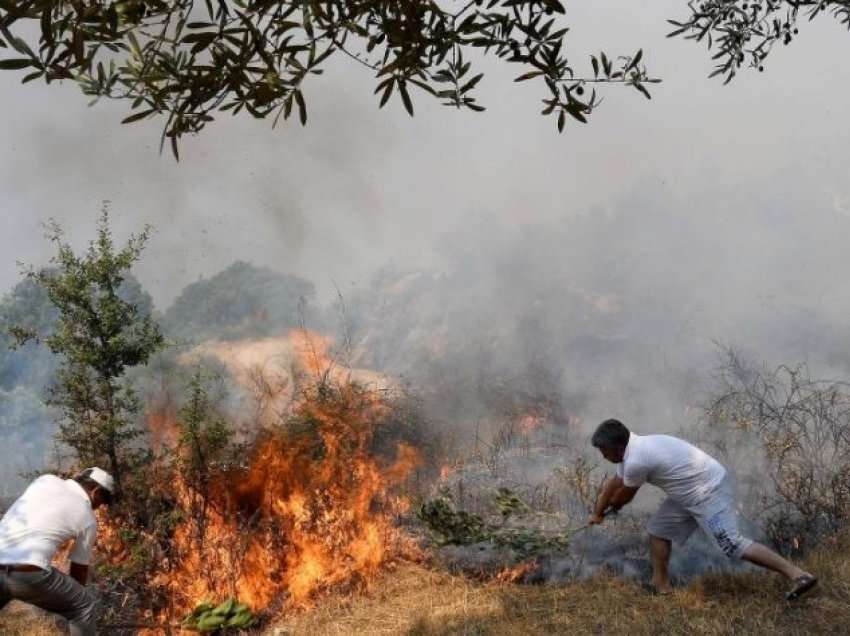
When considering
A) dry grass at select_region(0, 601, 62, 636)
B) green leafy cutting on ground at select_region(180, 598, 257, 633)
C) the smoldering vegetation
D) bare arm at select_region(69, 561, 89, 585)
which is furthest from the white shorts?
dry grass at select_region(0, 601, 62, 636)

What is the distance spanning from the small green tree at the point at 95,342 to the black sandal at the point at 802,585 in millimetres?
6739

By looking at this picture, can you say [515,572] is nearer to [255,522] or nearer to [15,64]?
[255,522]

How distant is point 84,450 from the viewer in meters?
7.84

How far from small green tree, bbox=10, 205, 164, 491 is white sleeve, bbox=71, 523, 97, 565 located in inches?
118

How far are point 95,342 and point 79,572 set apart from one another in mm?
3508

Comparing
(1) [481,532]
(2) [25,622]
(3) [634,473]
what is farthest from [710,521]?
(2) [25,622]

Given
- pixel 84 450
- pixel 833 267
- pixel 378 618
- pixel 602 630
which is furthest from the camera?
pixel 833 267

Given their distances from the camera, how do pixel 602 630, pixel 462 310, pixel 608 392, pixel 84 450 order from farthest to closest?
1. pixel 462 310
2. pixel 608 392
3. pixel 84 450
4. pixel 602 630

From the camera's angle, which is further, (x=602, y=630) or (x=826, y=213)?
(x=826, y=213)

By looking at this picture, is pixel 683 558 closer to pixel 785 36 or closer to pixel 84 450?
pixel 785 36

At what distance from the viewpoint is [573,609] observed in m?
5.40

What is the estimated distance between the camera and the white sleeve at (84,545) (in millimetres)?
4828

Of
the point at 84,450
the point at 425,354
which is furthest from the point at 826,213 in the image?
the point at 84,450

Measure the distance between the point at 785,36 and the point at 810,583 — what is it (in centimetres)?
371
